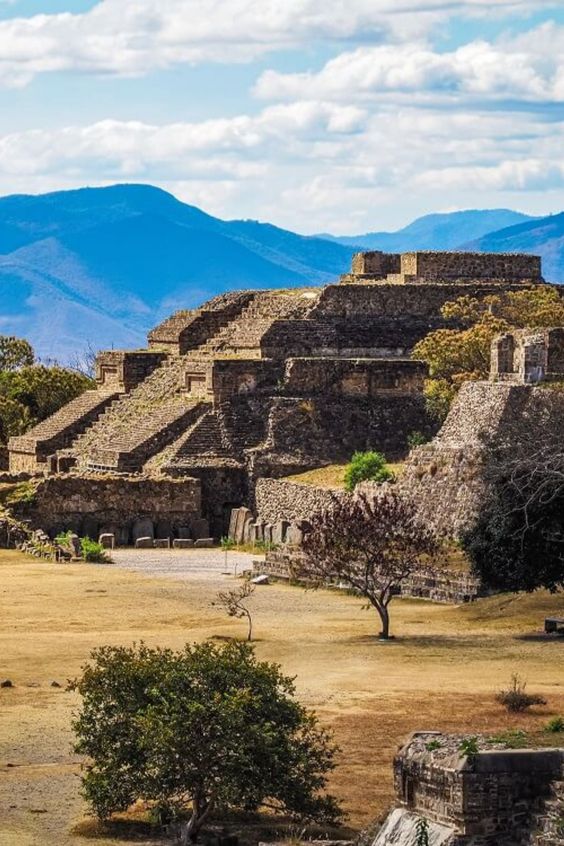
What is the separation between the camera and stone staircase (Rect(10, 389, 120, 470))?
273ft

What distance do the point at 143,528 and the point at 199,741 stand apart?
4277cm

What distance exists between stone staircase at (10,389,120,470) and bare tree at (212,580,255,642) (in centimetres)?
2657

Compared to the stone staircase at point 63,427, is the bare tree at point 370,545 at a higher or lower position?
lower

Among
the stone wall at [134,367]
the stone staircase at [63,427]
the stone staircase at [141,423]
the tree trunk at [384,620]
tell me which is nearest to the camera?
the tree trunk at [384,620]

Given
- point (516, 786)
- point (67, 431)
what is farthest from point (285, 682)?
point (67, 431)

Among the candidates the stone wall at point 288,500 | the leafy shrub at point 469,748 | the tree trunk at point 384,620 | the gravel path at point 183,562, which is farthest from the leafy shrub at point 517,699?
the stone wall at point 288,500

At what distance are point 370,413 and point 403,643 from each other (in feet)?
102

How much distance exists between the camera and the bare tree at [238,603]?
51.6 meters

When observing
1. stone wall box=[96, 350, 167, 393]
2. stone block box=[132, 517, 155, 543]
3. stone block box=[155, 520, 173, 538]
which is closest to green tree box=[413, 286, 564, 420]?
stone block box=[155, 520, 173, 538]

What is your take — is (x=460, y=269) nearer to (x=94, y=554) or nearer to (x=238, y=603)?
(x=94, y=554)

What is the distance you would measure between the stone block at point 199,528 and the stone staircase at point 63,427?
9986mm

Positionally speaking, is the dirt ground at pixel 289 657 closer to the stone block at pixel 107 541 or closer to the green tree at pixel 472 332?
the stone block at pixel 107 541

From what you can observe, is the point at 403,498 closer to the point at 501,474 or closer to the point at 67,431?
the point at 501,474

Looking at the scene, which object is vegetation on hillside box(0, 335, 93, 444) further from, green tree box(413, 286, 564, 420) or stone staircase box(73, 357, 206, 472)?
green tree box(413, 286, 564, 420)
